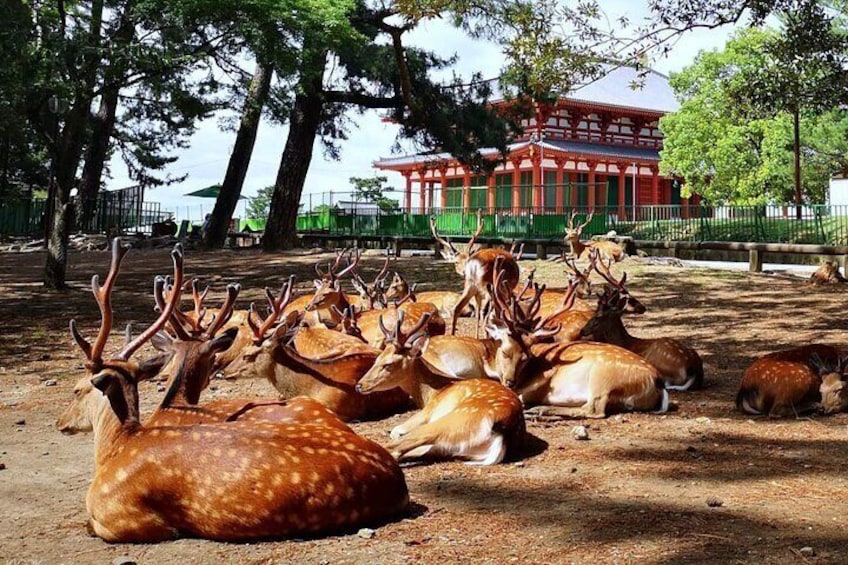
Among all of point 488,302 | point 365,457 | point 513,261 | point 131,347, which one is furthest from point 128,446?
point 513,261

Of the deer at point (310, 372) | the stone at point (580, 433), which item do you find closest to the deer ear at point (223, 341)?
the deer at point (310, 372)

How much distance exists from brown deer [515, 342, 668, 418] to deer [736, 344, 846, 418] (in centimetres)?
54

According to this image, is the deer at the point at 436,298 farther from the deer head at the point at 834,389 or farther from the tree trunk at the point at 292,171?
the tree trunk at the point at 292,171

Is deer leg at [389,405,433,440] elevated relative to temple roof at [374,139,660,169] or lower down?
lower down

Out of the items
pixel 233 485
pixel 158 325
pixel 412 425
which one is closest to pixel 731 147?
pixel 412 425

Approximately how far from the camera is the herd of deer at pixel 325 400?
3.47m

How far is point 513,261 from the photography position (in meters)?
10.4

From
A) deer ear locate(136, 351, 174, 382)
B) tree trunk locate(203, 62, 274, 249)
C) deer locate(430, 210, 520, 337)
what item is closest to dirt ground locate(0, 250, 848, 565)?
deer ear locate(136, 351, 174, 382)

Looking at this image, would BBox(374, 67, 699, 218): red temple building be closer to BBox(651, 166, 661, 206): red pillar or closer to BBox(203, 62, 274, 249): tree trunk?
BBox(651, 166, 661, 206): red pillar

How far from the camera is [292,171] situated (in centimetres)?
2131

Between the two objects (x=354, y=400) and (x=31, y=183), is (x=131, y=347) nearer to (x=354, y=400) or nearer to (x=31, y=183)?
(x=354, y=400)

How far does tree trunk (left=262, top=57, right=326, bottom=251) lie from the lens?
68.9 feet

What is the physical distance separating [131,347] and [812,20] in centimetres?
966

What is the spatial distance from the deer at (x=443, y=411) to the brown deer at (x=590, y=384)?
908mm
